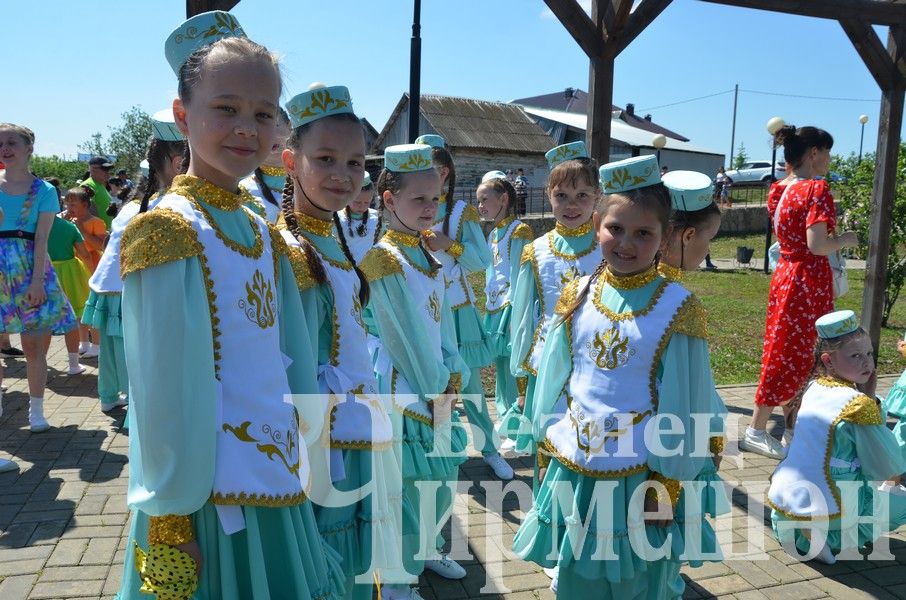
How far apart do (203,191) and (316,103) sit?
0.69 m

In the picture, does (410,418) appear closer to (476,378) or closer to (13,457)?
(476,378)

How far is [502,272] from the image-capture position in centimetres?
546

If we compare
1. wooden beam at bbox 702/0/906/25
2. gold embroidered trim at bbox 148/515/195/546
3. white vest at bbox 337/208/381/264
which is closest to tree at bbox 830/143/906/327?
wooden beam at bbox 702/0/906/25

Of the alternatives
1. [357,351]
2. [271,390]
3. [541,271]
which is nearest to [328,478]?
[357,351]

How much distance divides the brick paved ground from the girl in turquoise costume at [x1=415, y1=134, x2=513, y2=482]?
0.73ft

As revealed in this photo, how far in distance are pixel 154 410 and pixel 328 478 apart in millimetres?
860

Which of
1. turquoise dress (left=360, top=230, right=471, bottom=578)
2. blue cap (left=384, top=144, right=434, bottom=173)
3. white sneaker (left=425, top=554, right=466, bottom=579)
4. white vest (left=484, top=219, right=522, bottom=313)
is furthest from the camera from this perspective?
white vest (left=484, top=219, right=522, bottom=313)

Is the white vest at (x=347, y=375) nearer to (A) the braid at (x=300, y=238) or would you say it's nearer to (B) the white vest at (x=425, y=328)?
(A) the braid at (x=300, y=238)

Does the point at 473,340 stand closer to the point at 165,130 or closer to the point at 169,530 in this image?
the point at 165,130

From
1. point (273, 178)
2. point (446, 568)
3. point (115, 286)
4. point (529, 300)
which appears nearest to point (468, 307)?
point (529, 300)

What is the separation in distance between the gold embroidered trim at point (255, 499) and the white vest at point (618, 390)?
123 centimetres

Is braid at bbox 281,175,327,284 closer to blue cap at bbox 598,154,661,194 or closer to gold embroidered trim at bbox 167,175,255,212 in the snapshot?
gold embroidered trim at bbox 167,175,255,212

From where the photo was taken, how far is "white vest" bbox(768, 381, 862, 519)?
3.40 metres

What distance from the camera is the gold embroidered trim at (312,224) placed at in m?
2.30
